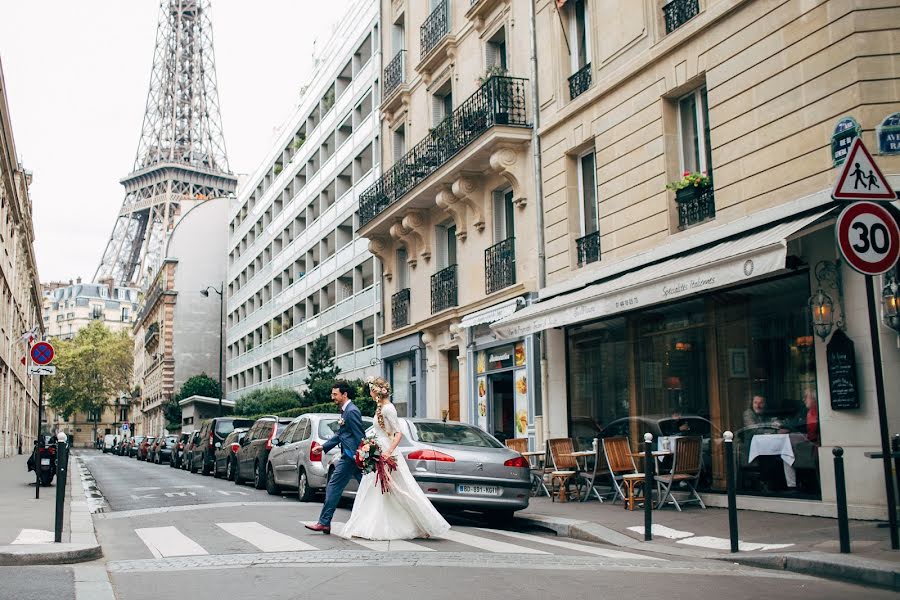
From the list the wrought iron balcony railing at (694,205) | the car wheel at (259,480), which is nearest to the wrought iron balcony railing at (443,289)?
the car wheel at (259,480)

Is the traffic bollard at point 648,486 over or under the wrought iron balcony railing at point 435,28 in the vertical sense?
under

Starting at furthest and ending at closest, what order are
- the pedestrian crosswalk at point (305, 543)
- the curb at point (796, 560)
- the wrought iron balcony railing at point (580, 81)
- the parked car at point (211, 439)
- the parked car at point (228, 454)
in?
1. the parked car at point (211, 439)
2. the parked car at point (228, 454)
3. the wrought iron balcony railing at point (580, 81)
4. the pedestrian crosswalk at point (305, 543)
5. the curb at point (796, 560)

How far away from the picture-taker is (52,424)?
14562 centimetres

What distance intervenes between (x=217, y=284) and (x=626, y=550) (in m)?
72.1

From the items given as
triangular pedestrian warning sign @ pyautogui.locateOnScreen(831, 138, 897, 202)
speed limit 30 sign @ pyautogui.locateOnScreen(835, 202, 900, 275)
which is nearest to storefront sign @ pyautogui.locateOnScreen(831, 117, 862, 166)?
triangular pedestrian warning sign @ pyautogui.locateOnScreen(831, 138, 897, 202)

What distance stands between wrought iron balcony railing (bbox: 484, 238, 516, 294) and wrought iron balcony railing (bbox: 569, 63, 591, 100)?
11.6 feet

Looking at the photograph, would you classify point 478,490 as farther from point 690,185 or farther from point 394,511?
point 690,185

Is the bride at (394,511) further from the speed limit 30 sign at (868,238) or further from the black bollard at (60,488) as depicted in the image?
the speed limit 30 sign at (868,238)

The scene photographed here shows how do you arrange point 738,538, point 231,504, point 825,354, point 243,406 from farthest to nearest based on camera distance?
point 243,406, point 231,504, point 825,354, point 738,538

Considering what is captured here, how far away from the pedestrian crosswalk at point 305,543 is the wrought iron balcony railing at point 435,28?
16.1 meters

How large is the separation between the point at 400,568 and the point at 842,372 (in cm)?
615

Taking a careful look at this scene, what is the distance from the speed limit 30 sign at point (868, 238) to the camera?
8.02 m

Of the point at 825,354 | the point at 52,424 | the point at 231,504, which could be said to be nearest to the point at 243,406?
the point at 231,504

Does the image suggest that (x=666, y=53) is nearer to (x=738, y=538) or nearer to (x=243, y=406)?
(x=738, y=538)
